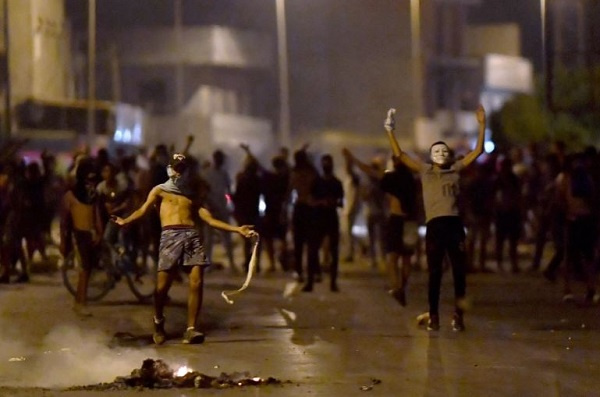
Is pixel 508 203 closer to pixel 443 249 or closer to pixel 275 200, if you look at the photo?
pixel 275 200

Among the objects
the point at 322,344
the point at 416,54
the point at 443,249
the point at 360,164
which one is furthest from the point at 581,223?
the point at 416,54

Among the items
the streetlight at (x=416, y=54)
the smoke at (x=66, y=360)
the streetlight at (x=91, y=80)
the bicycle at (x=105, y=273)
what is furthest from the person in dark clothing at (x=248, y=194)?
the streetlight at (x=416, y=54)

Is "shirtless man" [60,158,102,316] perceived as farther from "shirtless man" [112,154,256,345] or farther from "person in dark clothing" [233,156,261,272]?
"person in dark clothing" [233,156,261,272]

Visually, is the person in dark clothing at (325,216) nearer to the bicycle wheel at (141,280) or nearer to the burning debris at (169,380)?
the bicycle wheel at (141,280)

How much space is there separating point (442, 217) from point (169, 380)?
3352mm

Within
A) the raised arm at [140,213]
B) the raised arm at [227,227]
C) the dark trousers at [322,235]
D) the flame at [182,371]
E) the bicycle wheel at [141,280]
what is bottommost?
the flame at [182,371]

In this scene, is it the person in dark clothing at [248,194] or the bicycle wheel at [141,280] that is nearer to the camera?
the bicycle wheel at [141,280]

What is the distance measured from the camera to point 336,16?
1874 inches

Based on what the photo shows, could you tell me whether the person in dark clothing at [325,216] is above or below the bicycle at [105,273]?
above

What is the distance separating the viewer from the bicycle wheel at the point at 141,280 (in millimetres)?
12664

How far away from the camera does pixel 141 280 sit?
558 inches

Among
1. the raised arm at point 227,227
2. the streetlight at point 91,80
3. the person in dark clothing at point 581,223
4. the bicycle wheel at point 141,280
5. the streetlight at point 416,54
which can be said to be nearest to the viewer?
the raised arm at point 227,227

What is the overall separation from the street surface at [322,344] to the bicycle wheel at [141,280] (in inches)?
6.0

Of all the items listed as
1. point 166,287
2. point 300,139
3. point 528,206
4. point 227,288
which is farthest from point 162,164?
point 300,139
